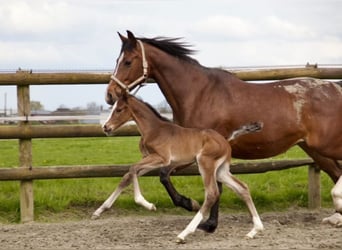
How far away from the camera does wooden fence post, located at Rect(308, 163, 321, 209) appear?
8258 mm

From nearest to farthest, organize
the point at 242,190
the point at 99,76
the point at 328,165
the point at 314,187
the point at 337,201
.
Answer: the point at 242,190 → the point at 337,201 → the point at 328,165 → the point at 99,76 → the point at 314,187

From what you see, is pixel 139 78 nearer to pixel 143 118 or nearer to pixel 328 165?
pixel 143 118

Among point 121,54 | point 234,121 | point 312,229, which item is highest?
point 121,54

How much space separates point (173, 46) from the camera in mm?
7125

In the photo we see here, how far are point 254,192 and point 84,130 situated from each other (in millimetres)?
2235

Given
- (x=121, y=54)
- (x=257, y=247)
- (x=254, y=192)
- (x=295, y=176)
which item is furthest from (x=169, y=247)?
(x=295, y=176)

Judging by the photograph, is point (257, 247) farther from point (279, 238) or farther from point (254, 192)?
point (254, 192)

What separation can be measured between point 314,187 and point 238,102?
1929 millimetres

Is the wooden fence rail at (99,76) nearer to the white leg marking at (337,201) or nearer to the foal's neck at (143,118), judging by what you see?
the foal's neck at (143,118)

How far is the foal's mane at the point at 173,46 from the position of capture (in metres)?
7.11

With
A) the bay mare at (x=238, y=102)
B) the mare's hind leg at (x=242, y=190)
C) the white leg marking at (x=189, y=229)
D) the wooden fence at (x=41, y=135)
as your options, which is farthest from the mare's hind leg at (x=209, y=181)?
the wooden fence at (x=41, y=135)

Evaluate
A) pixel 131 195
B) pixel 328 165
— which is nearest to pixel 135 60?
pixel 131 195

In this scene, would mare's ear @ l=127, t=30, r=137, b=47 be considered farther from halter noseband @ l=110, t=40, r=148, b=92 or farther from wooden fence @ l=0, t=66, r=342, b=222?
wooden fence @ l=0, t=66, r=342, b=222

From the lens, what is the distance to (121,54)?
6898mm
